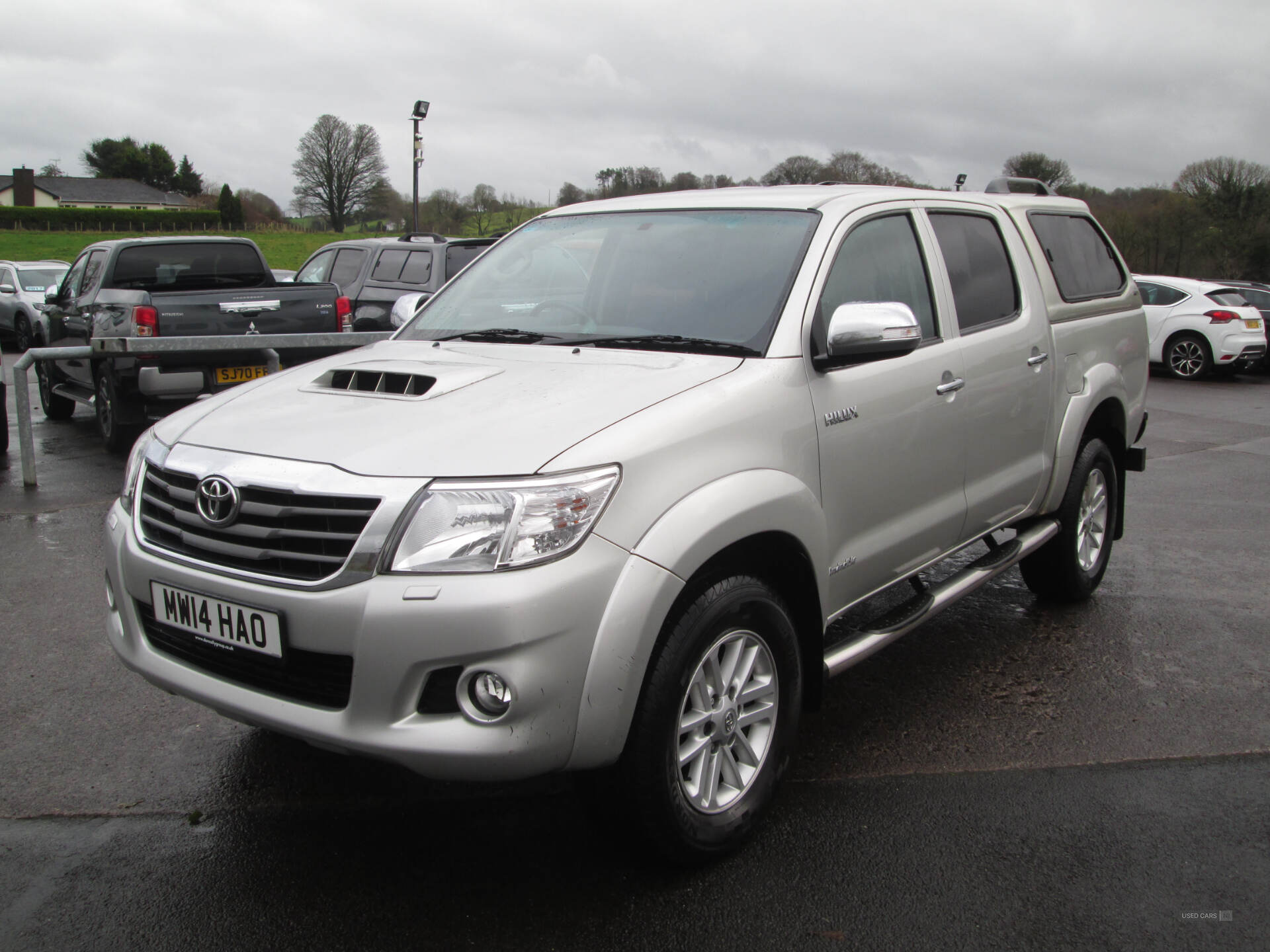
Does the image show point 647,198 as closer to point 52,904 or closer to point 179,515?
point 179,515

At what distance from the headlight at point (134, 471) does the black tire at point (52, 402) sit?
30.1ft

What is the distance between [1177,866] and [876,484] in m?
1.37

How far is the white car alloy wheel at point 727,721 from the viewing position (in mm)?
2805

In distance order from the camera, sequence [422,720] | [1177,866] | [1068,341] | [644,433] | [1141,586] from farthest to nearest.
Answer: [1141,586], [1068,341], [1177,866], [644,433], [422,720]

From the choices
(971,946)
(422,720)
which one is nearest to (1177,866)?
(971,946)

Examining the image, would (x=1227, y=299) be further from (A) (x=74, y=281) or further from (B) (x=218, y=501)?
(B) (x=218, y=501)

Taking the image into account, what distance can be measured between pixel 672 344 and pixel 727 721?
117 centimetres

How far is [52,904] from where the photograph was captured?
2762mm

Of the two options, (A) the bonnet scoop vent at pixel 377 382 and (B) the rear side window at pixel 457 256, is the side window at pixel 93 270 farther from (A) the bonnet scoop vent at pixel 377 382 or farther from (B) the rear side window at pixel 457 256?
(A) the bonnet scoop vent at pixel 377 382

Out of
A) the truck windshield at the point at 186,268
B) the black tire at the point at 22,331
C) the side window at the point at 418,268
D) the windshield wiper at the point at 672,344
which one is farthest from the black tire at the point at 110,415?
the black tire at the point at 22,331

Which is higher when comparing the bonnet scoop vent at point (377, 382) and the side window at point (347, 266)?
the side window at point (347, 266)

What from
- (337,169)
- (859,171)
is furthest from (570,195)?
(337,169)

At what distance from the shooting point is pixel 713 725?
2.87 m

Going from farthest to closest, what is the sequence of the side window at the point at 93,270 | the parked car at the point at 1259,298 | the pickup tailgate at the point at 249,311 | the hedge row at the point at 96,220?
the hedge row at the point at 96,220, the parked car at the point at 1259,298, the side window at the point at 93,270, the pickup tailgate at the point at 249,311
